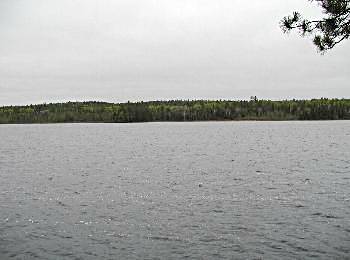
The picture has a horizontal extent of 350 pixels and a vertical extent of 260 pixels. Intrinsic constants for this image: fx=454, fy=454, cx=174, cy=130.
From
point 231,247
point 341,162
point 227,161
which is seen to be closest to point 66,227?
point 231,247

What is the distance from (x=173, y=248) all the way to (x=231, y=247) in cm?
206

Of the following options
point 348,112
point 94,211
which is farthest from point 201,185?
point 348,112

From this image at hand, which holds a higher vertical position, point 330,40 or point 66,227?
point 330,40

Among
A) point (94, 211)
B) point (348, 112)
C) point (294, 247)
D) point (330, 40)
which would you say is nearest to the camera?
point (330, 40)

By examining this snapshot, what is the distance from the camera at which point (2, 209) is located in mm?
22656

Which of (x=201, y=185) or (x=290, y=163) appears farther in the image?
(x=290, y=163)

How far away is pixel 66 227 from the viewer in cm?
1914

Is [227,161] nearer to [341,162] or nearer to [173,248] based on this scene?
[341,162]

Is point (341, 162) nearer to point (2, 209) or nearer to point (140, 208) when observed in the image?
point (140, 208)

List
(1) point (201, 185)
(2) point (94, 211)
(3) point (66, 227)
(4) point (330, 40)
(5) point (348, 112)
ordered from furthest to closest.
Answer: (5) point (348, 112)
(1) point (201, 185)
(2) point (94, 211)
(3) point (66, 227)
(4) point (330, 40)

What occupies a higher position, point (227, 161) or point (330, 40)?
point (330, 40)

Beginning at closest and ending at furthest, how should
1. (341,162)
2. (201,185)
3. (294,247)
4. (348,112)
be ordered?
(294,247) → (201,185) → (341,162) → (348,112)

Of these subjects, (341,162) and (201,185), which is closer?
(201,185)

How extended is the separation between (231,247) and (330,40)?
25.7 feet
